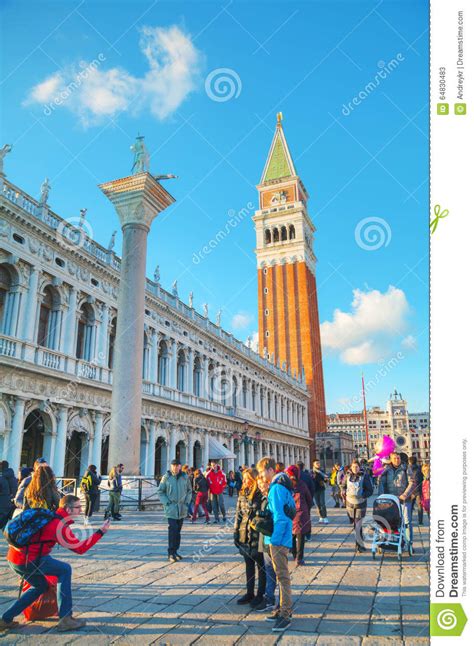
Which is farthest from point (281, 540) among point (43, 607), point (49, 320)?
point (49, 320)

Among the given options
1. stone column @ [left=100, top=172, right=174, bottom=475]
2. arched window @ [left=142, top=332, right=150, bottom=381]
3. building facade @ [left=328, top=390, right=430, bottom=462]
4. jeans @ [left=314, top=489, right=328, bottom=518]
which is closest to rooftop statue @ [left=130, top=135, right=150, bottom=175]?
stone column @ [left=100, top=172, right=174, bottom=475]

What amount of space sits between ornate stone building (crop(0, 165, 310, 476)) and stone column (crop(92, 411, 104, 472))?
0.14ft

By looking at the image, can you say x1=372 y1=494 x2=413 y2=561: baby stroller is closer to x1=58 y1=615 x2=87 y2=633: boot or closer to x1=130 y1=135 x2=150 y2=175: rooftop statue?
x1=58 y1=615 x2=87 y2=633: boot

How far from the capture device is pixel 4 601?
5.10m

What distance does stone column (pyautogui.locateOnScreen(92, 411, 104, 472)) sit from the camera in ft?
66.0

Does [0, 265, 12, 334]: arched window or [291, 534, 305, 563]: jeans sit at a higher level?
[0, 265, 12, 334]: arched window

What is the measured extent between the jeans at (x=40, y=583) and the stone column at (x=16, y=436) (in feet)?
41.6

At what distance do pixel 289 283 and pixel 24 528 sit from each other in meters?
59.1

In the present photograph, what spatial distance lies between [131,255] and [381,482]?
9109 millimetres

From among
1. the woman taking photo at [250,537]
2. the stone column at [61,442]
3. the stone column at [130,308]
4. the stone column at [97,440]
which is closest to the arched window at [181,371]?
the stone column at [97,440]

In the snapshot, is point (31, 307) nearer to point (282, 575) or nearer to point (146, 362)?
point (146, 362)

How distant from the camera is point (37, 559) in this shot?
4.39m
